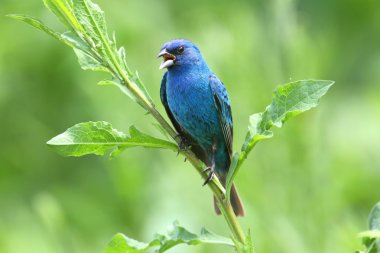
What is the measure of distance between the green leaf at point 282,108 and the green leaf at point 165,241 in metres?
0.18

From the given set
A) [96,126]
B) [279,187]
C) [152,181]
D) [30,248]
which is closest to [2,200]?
[30,248]

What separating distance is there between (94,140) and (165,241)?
1.05 ft

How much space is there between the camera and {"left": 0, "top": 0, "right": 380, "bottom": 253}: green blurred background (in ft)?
10.4

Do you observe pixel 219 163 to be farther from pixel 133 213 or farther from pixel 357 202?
pixel 357 202

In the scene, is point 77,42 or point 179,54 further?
point 179,54

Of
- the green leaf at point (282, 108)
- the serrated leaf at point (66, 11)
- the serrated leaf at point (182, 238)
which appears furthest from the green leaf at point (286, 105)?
the serrated leaf at point (66, 11)

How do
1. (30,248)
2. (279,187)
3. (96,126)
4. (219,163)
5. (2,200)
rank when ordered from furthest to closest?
1. (2,200)
2. (30,248)
3. (219,163)
4. (279,187)
5. (96,126)

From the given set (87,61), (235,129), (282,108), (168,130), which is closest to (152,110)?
(168,130)

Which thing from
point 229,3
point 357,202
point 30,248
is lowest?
point 357,202

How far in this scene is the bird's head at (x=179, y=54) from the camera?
3.67 m

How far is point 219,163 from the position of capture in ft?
12.1

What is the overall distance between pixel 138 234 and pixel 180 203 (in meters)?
0.42

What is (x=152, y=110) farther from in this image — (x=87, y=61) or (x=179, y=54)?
(x=179, y=54)

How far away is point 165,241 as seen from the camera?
2102 millimetres
